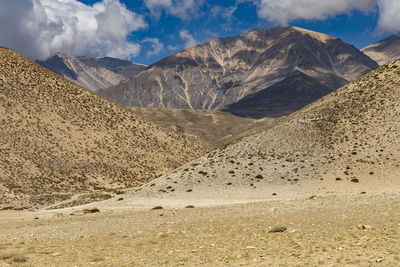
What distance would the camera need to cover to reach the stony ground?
12.6 m

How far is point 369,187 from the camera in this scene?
41.5 m

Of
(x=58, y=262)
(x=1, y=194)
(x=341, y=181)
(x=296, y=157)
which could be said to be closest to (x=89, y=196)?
(x=1, y=194)

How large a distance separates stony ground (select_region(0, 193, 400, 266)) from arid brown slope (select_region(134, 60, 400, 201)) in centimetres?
1904

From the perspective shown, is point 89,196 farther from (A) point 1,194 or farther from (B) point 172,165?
(B) point 172,165

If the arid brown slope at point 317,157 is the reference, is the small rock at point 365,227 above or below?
below

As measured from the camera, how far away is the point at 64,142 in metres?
81.6

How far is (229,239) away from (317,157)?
3686 centimetres

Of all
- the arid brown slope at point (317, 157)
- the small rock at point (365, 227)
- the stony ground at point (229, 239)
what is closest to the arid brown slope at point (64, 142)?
the arid brown slope at point (317, 157)

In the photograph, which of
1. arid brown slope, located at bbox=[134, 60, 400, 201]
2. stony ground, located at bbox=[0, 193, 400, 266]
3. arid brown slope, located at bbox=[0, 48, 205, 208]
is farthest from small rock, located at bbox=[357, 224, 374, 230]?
arid brown slope, located at bbox=[0, 48, 205, 208]

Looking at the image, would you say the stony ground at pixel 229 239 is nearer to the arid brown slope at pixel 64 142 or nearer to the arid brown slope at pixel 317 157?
the arid brown slope at pixel 317 157

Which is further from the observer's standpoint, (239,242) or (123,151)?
(123,151)

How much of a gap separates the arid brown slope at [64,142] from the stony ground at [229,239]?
38307mm

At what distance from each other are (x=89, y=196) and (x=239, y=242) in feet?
150

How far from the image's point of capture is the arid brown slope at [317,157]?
4416 cm
